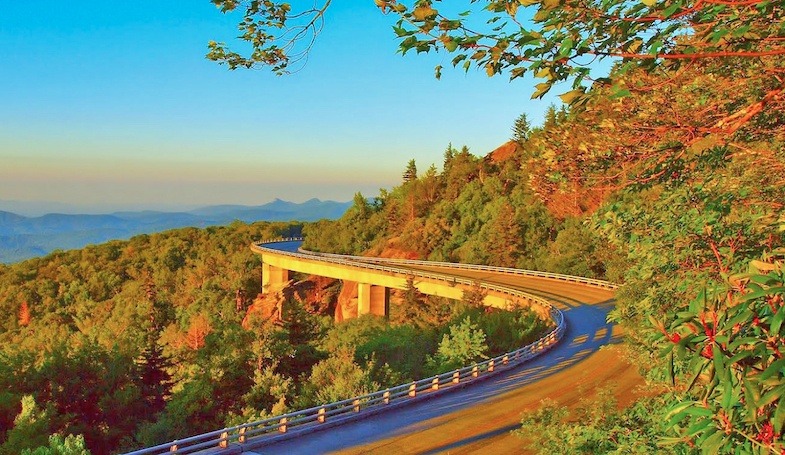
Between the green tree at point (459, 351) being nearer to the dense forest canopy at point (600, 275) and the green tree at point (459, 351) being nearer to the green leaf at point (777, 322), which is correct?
the dense forest canopy at point (600, 275)

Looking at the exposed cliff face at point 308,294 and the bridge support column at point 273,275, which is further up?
the bridge support column at point 273,275

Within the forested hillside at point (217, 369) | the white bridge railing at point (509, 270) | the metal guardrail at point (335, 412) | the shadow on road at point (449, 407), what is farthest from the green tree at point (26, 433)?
the white bridge railing at point (509, 270)

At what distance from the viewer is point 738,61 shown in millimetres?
8352

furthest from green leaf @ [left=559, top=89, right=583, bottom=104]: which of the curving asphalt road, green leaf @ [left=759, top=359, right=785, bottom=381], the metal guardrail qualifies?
the metal guardrail

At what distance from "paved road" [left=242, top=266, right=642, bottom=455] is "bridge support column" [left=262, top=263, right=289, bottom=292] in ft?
178

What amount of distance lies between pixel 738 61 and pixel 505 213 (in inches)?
2239

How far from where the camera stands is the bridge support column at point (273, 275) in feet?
265

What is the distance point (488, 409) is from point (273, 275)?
6629 cm

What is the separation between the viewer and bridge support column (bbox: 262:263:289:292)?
80.8 metres

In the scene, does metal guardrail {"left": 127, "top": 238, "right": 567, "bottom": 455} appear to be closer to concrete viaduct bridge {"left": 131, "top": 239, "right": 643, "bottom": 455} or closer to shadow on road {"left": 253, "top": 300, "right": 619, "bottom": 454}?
concrete viaduct bridge {"left": 131, "top": 239, "right": 643, "bottom": 455}

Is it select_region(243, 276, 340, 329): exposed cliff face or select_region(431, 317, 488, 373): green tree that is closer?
select_region(431, 317, 488, 373): green tree

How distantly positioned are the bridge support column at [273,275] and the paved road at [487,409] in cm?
5416

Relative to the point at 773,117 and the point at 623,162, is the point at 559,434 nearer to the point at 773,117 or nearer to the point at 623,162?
the point at 623,162

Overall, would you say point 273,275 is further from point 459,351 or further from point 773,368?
point 773,368
